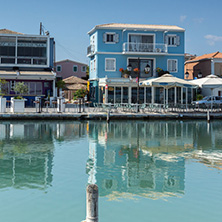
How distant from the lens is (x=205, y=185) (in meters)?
11.1

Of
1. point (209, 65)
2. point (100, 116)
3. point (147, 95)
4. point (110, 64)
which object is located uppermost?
point (209, 65)

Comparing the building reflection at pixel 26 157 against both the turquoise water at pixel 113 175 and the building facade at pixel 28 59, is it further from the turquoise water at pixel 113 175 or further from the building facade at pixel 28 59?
the building facade at pixel 28 59

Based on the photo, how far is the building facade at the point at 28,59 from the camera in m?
39.4

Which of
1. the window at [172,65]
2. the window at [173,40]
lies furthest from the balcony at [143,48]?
the window at [172,65]

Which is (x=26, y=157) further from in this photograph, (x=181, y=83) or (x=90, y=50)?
(x=90, y=50)

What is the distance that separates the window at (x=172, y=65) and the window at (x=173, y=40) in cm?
188

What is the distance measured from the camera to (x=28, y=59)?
41594 mm

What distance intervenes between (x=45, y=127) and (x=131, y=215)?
17.7m

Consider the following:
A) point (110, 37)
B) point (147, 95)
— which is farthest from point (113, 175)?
point (110, 37)

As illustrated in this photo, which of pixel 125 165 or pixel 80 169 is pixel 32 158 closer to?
pixel 80 169

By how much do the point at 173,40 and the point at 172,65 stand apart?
2855mm

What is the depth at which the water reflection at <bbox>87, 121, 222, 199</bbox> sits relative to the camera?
36.2ft

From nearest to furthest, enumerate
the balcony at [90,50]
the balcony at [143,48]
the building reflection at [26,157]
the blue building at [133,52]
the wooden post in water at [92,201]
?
1. the wooden post in water at [92,201]
2. the building reflection at [26,157]
3. the blue building at [133,52]
4. the balcony at [143,48]
5. the balcony at [90,50]

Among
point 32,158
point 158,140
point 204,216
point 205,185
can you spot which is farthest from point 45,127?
point 204,216
